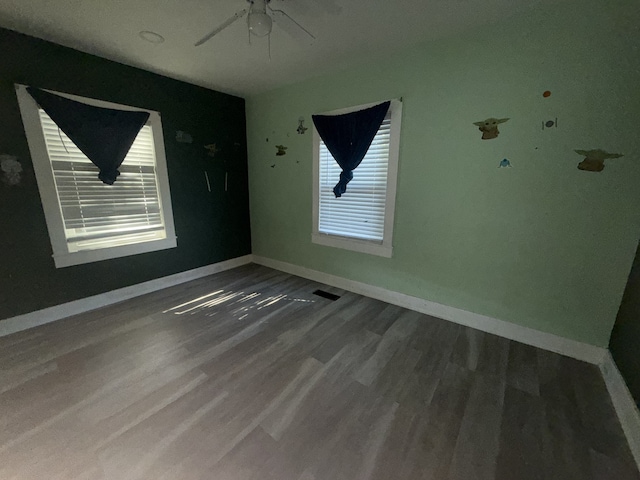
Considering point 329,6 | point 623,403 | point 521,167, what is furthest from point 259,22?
point 623,403

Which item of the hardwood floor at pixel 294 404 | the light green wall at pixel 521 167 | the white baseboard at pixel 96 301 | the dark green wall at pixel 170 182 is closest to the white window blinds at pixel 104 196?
the dark green wall at pixel 170 182

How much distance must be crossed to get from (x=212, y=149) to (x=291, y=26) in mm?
1963

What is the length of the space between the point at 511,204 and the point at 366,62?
1910 millimetres

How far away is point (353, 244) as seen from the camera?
3.07 m

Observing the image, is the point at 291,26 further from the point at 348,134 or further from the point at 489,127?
the point at 489,127

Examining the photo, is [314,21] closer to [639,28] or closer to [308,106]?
[308,106]

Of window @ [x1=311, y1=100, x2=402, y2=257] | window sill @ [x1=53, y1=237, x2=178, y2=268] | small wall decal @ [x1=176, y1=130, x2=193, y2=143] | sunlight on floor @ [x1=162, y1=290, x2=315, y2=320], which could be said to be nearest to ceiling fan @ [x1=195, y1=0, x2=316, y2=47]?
window @ [x1=311, y1=100, x2=402, y2=257]

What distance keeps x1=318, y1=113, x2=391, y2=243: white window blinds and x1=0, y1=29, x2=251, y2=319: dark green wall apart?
4.86 ft

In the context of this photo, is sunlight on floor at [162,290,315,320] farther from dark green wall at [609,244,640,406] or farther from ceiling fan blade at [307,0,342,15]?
ceiling fan blade at [307,0,342,15]

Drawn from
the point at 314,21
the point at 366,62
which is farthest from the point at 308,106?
the point at 314,21

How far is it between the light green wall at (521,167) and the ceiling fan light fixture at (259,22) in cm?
133

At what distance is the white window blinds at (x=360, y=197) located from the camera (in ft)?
8.87

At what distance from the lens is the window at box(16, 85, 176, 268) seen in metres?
2.30

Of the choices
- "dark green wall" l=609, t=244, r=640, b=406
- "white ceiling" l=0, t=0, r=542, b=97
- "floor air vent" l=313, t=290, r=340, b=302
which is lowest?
"floor air vent" l=313, t=290, r=340, b=302
